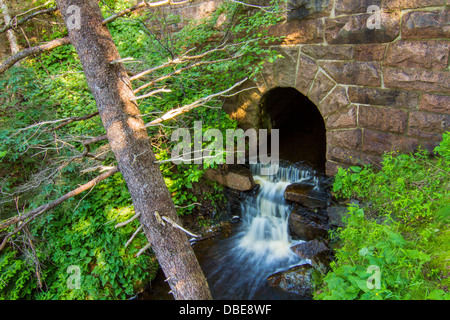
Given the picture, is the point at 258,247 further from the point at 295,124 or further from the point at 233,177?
the point at 295,124

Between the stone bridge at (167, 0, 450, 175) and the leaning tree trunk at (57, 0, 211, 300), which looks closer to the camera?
the leaning tree trunk at (57, 0, 211, 300)

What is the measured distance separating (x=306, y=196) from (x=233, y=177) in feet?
4.96

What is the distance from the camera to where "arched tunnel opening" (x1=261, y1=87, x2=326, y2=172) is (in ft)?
19.2

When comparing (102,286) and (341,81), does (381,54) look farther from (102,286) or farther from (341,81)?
(102,286)

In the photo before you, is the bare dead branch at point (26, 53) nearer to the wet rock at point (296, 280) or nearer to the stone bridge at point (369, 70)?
the stone bridge at point (369, 70)

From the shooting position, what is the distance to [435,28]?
10.4ft

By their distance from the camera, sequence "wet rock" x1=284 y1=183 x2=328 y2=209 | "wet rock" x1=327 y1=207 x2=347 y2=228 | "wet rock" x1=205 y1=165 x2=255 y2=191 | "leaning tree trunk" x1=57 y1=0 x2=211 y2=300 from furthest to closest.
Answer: "wet rock" x1=205 y1=165 x2=255 y2=191 < "wet rock" x1=284 y1=183 x2=328 y2=209 < "wet rock" x1=327 y1=207 x2=347 y2=228 < "leaning tree trunk" x1=57 y1=0 x2=211 y2=300

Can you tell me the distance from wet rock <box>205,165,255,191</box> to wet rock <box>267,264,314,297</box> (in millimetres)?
1795

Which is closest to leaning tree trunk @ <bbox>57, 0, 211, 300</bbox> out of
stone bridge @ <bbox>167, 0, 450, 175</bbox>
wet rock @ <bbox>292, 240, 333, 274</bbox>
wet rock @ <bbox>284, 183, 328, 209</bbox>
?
wet rock @ <bbox>292, 240, 333, 274</bbox>

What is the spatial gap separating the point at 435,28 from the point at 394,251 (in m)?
2.59

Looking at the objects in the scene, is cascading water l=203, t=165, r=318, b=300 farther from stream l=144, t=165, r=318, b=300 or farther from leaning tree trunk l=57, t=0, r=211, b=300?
leaning tree trunk l=57, t=0, r=211, b=300

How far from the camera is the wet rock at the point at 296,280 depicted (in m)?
4.04
